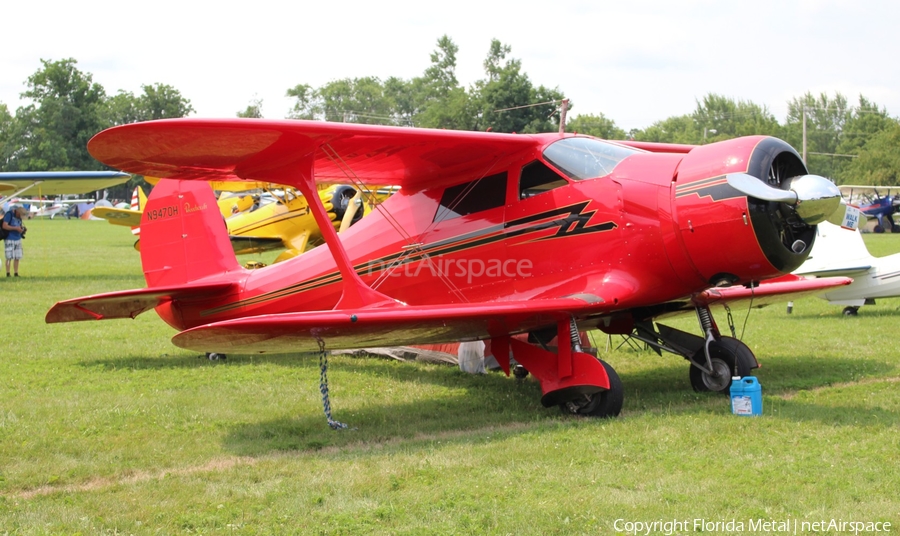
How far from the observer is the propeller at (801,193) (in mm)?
6184

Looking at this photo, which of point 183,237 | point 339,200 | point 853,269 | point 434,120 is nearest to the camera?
point 183,237

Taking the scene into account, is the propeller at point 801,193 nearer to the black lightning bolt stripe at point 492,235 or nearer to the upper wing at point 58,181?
the black lightning bolt stripe at point 492,235

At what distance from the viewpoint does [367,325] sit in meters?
6.30

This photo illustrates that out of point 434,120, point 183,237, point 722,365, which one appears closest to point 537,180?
point 722,365

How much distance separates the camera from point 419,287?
827 centimetres

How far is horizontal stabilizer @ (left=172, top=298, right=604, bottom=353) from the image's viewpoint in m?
6.00

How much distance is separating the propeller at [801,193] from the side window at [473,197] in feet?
7.00

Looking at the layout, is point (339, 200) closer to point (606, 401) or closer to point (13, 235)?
point (13, 235)

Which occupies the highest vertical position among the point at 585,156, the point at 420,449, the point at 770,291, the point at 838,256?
the point at 585,156

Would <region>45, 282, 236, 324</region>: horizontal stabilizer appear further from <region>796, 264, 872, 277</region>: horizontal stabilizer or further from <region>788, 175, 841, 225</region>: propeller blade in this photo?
<region>796, 264, 872, 277</region>: horizontal stabilizer

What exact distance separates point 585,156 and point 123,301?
5050 mm

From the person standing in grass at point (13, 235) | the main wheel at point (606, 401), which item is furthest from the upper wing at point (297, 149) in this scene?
the person standing in grass at point (13, 235)

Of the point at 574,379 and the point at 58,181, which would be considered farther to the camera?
the point at 58,181

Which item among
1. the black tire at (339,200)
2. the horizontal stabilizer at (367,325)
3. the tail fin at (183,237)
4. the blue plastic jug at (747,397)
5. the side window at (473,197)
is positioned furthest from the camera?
the black tire at (339,200)
